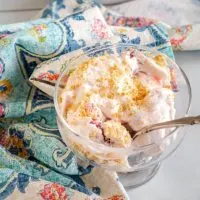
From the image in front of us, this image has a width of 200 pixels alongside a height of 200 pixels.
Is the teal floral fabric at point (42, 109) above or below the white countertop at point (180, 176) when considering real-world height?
above

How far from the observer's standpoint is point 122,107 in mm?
490

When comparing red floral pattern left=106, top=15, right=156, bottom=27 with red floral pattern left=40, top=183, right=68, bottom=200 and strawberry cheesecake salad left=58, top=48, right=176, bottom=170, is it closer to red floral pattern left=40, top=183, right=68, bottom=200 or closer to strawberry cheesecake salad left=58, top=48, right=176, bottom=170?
strawberry cheesecake salad left=58, top=48, right=176, bottom=170

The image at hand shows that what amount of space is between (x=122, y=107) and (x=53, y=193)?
0.37 ft

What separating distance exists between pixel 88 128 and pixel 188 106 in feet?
0.37

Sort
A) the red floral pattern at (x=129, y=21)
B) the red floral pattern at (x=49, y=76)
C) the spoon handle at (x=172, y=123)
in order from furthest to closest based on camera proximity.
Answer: the red floral pattern at (x=129, y=21)
the red floral pattern at (x=49, y=76)
the spoon handle at (x=172, y=123)

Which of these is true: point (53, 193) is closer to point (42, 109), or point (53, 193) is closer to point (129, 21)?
point (42, 109)

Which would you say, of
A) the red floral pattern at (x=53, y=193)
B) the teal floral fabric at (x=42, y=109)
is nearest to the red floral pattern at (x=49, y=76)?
the teal floral fabric at (x=42, y=109)

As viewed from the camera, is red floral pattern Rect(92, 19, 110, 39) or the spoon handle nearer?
the spoon handle

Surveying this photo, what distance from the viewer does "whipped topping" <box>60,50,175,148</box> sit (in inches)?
18.6

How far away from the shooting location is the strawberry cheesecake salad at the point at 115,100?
470 mm

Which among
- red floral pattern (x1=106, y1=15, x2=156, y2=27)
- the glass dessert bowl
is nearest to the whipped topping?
the glass dessert bowl

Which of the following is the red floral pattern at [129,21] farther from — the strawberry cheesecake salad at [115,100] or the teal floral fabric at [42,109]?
the strawberry cheesecake salad at [115,100]

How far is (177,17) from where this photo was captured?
0.71m

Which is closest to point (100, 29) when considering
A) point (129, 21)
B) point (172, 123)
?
point (129, 21)
